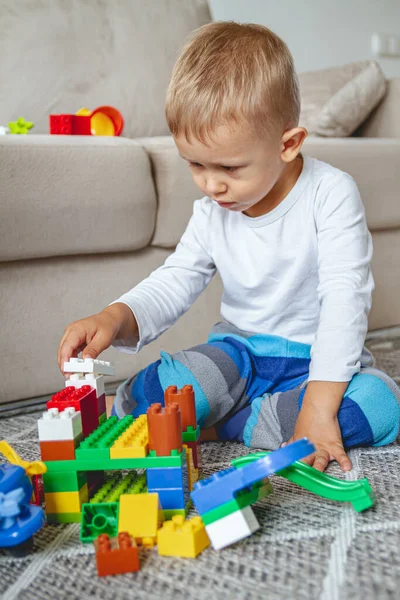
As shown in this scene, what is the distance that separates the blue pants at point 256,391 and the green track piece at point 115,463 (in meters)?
0.24

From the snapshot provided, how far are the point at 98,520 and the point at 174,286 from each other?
0.45 m

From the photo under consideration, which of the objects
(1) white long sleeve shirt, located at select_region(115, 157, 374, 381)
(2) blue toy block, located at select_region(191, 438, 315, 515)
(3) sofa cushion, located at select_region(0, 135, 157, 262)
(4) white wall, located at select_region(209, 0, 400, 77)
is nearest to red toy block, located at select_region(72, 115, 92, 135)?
(3) sofa cushion, located at select_region(0, 135, 157, 262)

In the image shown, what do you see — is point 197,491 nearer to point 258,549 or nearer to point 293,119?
point 258,549

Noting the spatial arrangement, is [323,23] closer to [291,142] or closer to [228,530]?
[291,142]

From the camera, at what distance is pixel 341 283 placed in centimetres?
82

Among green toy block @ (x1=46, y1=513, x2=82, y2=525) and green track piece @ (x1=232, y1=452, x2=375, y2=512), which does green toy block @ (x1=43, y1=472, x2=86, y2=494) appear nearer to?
A: green toy block @ (x1=46, y1=513, x2=82, y2=525)

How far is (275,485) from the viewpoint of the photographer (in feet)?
2.30

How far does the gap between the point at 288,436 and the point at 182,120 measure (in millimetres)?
397

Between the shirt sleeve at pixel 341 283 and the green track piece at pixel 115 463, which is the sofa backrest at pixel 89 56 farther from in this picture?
the green track piece at pixel 115 463

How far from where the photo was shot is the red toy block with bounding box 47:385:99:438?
0.64 metres

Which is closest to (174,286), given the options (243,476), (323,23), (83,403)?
(83,403)

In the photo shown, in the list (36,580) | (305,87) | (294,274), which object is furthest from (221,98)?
(305,87)

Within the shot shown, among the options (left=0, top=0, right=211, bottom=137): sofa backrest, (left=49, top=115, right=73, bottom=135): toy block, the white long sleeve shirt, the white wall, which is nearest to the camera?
the white long sleeve shirt

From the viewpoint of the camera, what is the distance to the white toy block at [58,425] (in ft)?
2.00
